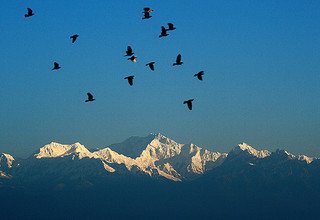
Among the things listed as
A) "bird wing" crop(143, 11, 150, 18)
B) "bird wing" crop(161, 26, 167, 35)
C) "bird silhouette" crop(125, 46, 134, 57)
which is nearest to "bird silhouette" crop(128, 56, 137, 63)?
"bird silhouette" crop(125, 46, 134, 57)

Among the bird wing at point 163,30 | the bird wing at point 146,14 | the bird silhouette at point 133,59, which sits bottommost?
the bird silhouette at point 133,59

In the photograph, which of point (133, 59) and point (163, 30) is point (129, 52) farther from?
point (163, 30)

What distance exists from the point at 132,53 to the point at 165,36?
26.0ft

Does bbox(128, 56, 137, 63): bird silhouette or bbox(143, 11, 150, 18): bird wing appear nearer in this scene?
bbox(143, 11, 150, 18): bird wing

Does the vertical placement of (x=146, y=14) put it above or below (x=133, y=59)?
above

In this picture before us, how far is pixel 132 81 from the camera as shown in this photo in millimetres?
135250

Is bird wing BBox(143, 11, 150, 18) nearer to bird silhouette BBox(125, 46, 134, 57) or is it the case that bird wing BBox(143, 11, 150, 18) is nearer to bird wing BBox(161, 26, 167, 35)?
bird wing BBox(161, 26, 167, 35)

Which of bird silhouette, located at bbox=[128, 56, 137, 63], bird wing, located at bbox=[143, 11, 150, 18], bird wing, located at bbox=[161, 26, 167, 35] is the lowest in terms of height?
bird silhouette, located at bbox=[128, 56, 137, 63]

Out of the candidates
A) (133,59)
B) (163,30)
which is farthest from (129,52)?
(163,30)

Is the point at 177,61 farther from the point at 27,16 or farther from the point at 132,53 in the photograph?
the point at 27,16

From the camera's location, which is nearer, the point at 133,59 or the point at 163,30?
the point at 163,30

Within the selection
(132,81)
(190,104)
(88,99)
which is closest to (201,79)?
(190,104)

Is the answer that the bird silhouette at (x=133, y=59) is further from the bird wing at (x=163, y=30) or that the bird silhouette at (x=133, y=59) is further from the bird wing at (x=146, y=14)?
the bird wing at (x=146, y=14)

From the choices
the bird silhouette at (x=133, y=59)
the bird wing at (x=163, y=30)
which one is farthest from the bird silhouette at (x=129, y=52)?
the bird wing at (x=163, y=30)
